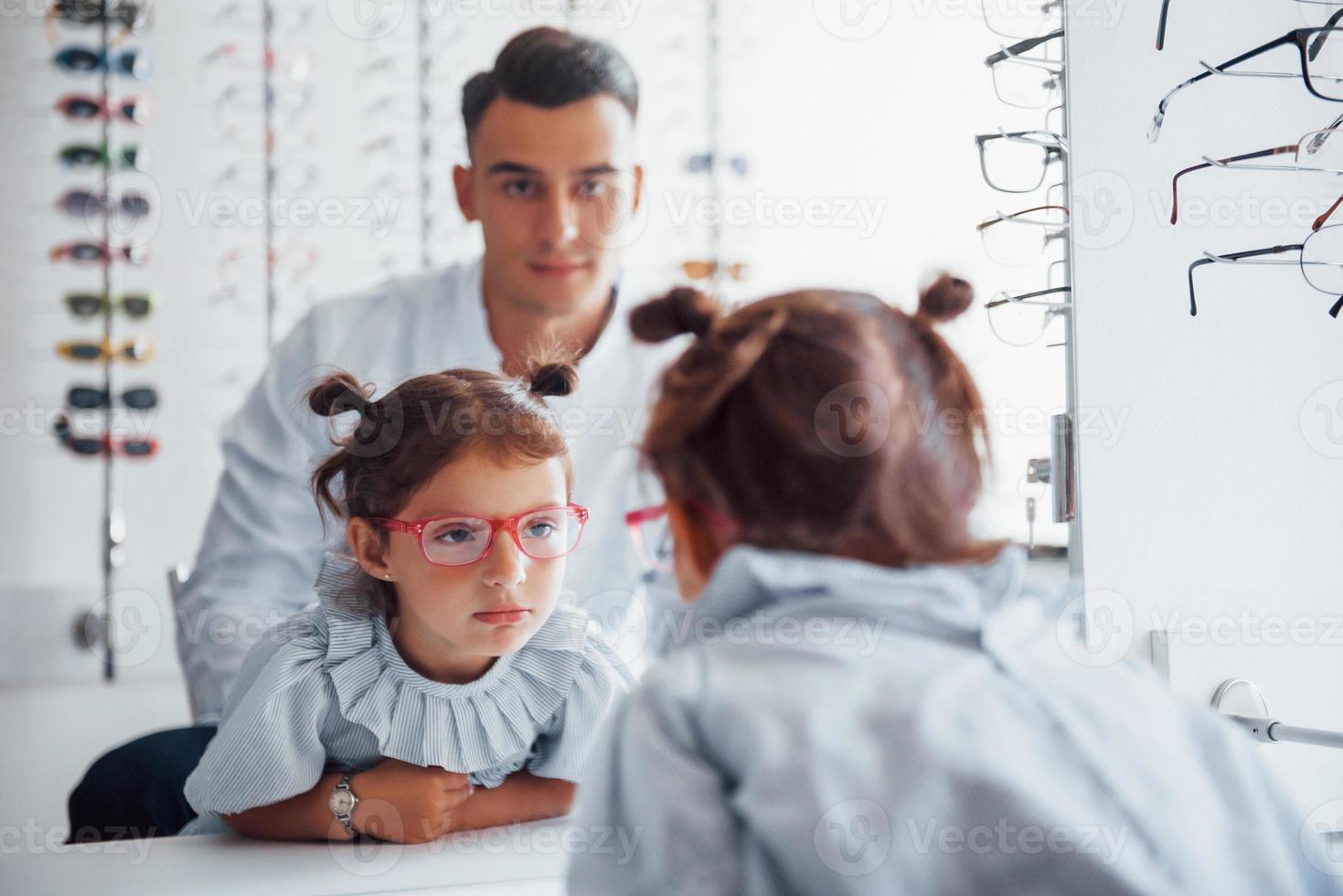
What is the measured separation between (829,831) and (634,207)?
89cm

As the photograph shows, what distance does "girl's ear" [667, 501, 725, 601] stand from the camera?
32.0 inches

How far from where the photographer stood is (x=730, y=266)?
145 cm

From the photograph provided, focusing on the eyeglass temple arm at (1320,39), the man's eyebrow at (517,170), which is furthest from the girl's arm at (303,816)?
the eyeglass temple arm at (1320,39)

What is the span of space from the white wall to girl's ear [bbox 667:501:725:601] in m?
0.85

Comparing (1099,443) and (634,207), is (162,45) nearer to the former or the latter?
(634,207)

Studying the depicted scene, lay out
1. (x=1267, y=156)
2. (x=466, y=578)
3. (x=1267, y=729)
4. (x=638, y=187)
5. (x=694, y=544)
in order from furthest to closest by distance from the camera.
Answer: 1. (x=1267, y=156)
2. (x=1267, y=729)
3. (x=638, y=187)
4. (x=466, y=578)
5. (x=694, y=544)

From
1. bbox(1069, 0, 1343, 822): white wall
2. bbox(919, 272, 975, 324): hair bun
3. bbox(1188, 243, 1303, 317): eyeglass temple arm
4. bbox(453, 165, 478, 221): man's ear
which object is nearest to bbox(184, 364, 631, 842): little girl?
bbox(453, 165, 478, 221): man's ear

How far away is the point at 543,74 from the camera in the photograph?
1.32m

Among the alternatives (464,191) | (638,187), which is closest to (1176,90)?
(638,187)

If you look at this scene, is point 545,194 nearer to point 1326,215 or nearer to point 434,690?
point 434,690

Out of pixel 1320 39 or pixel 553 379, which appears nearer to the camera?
pixel 553 379

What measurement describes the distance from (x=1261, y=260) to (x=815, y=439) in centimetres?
115

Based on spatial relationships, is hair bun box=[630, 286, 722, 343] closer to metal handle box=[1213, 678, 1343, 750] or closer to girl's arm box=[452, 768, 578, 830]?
girl's arm box=[452, 768, 578, 830]

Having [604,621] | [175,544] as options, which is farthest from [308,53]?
[604,621]
